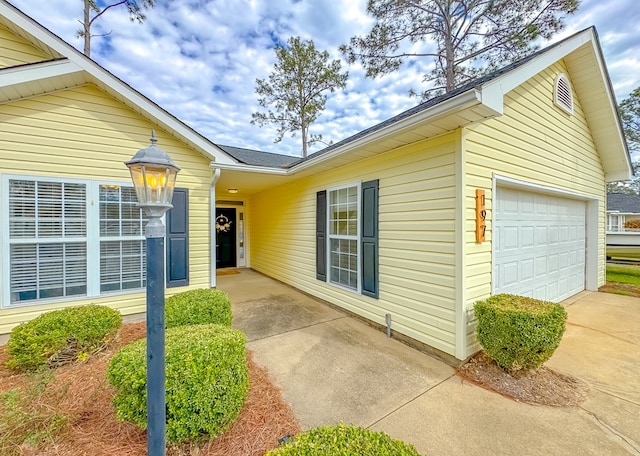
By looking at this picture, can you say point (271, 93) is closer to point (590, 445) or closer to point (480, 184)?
point (480, 184)

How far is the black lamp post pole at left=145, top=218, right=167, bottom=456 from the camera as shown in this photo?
1.53 meters

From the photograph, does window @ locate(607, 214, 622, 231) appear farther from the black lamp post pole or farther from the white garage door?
the black lamp post pole

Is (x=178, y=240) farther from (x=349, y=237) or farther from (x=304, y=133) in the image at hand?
(x=304, y=133)

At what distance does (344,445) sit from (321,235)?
14.3 feet

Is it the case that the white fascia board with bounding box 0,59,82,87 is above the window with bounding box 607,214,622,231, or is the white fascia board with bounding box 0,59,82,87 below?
above

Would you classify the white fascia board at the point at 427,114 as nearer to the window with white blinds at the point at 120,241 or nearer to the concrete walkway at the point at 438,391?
the concrete walkway at the point at 438,391

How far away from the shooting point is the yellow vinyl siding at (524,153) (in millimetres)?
3148

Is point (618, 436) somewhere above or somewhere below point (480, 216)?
below

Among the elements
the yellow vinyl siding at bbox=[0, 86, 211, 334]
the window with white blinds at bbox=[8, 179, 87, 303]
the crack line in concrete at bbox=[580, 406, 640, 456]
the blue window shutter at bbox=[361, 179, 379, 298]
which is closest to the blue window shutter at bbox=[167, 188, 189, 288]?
the yellow vinyl siding at bbox=[0, 86, 211, 334]

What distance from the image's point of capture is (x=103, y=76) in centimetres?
375

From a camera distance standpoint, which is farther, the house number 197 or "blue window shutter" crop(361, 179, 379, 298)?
"blue window shutter" crop(361, 179, 379, 298)

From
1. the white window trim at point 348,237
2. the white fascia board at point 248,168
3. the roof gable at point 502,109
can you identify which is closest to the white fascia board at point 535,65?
the roof gable at point 502,109

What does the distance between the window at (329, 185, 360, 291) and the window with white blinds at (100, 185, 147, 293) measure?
3368 millimetres

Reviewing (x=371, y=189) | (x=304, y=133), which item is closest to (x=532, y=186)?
(x=371, y=189)
